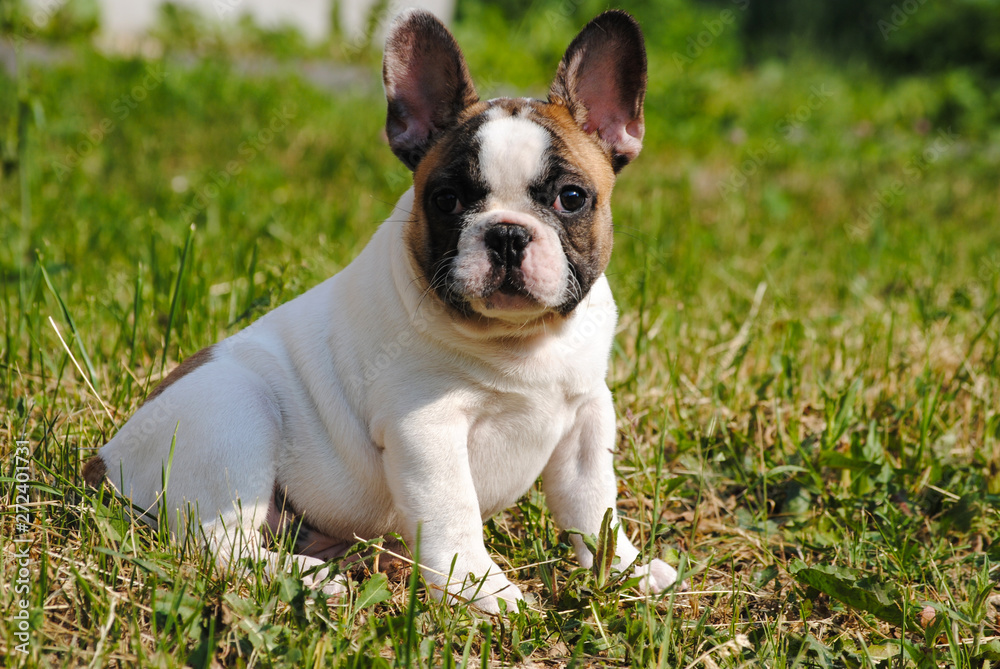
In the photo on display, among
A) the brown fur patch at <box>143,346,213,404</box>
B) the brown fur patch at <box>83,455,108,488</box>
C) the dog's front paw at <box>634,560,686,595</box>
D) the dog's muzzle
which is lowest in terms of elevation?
the dog's front paw at <box>634,560,686,595</box>

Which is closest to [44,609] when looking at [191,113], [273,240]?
[273,240]

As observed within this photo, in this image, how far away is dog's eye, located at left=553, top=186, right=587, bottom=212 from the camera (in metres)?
2.73

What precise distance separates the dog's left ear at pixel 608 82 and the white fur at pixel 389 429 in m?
0.54

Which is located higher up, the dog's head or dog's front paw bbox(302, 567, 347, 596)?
the dog's head

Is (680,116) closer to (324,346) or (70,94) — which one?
(70,94)

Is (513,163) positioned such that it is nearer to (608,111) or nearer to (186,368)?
(608,111)

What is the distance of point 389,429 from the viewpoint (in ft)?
8.73

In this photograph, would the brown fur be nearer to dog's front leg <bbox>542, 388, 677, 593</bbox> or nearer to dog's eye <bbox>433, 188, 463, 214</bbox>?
dog's eye <bbox>433, 188, 463, 214</bbox>

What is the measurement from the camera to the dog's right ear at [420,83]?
9.34 feet

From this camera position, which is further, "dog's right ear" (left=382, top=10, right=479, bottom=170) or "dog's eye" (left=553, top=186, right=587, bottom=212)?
"dog's right ear" (left=382, top=10, right=479, bottom=170)

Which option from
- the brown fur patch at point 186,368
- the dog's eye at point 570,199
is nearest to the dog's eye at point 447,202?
the dog's eye at point 570,199

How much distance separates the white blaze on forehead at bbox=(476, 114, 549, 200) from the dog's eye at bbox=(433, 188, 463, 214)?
4.4 inches

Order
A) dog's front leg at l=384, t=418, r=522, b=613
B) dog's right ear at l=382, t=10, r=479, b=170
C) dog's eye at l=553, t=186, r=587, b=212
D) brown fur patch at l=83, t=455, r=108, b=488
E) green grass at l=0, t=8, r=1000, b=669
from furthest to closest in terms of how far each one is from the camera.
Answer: brown fur patch at l=83, t=455, r=108, b=488 → dog's right ear at l=382, t=10, r=479, b=170 → dog's eye at l=553, t=186, r=587, b=212 → dog's front leg at l=384, t=418, r=522, b=613 → green grass at l=0, t=8, r=1000, b=669

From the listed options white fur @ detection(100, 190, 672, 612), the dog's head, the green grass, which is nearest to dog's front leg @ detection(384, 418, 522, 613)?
white fur @ detection(100, 190, 672, 612)
